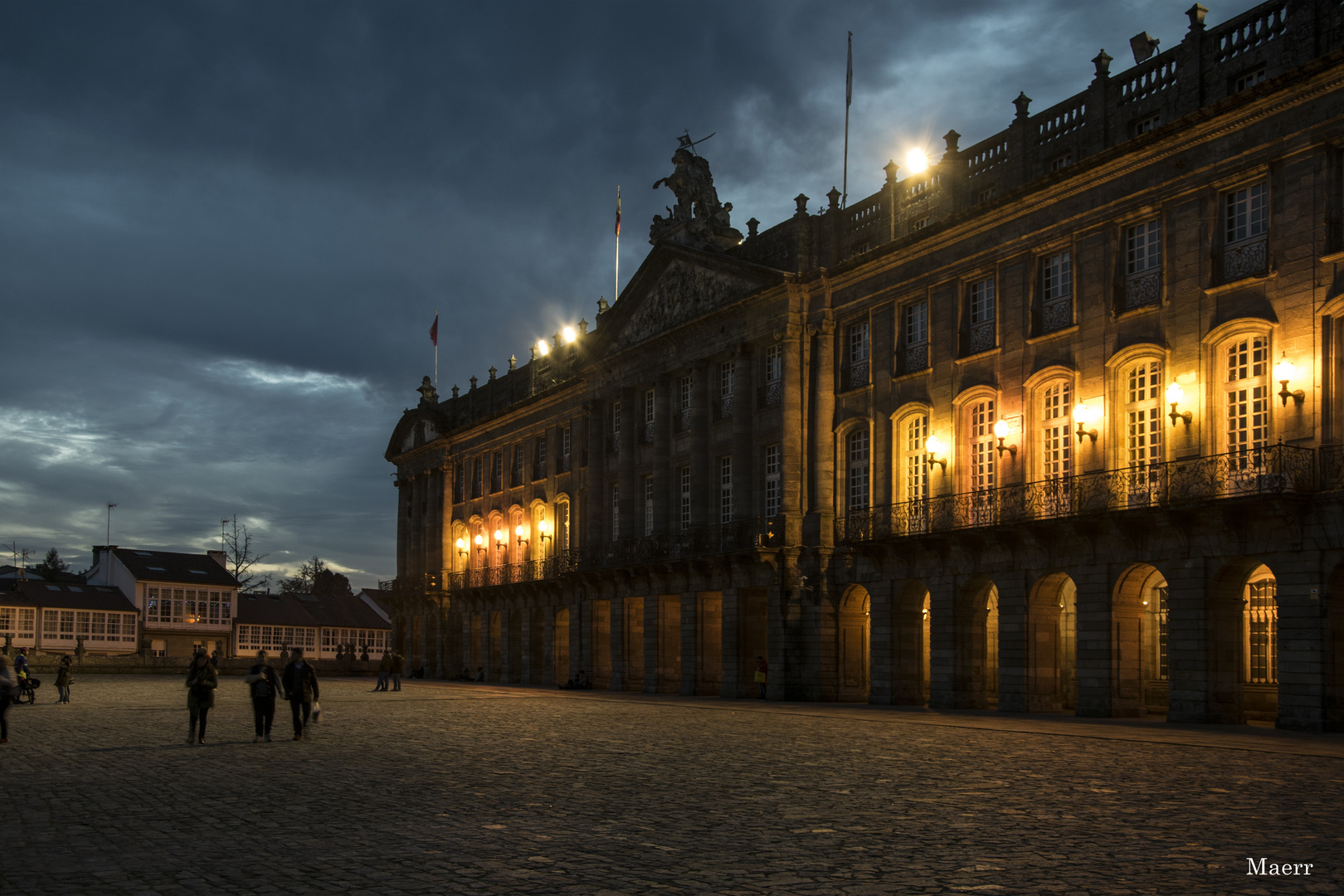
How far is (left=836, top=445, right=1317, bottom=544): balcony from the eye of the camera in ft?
81.8

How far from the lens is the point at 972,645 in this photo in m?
33.6

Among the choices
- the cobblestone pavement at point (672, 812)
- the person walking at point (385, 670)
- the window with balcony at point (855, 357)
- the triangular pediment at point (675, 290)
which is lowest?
the person walking at point (385, 670)

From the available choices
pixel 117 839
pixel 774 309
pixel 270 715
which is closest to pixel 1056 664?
pixel 774 309

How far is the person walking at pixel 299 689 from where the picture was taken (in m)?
21.5

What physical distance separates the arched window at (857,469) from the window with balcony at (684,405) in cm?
884

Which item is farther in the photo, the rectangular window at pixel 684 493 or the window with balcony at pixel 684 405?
the window with balcony at pixel 684 405

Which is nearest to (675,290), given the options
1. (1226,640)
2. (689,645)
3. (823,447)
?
(823,447)

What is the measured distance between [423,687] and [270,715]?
28805 mm

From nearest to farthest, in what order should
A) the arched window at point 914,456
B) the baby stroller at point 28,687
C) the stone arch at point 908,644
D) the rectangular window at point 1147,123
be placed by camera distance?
the rectangular window at point 1147,123, the stone arch at point 908,644, the arched window at point 914,456, the baby stroller at point 28,687

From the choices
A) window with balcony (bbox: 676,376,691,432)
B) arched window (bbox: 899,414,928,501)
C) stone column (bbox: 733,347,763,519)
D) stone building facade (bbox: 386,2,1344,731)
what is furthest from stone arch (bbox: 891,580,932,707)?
window with balcony (bbox: 676,376,691,432)

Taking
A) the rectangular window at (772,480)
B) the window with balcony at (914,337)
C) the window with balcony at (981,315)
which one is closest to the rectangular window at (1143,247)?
the window with balcony at (981,315)

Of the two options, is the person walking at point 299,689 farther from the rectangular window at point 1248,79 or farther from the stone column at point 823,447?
the rectangular window at point 1248,79

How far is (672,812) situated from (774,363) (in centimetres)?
3086

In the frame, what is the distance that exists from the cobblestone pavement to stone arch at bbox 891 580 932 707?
12.1 m
